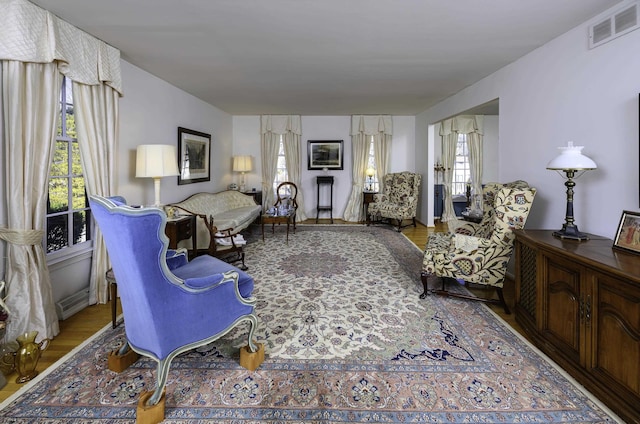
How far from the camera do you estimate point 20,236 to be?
7.65 feet

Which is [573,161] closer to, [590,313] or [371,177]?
[590,313]

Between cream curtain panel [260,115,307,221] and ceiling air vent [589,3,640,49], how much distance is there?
5966mm

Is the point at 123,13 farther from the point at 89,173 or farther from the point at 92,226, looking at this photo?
the point at 92,226

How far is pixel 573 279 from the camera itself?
200 cm

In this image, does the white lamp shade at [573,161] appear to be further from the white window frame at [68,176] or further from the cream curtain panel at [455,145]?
the cream curtain panel at [455,145]

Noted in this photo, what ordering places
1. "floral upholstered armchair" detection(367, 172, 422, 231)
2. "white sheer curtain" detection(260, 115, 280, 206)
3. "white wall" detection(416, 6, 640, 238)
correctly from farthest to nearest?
"white sheer curtain" detection(260, 115, 280, 206), "floral upholstered armchair" detection(367, 172, 422, 231), "white wall" detection(416, 6, 640, 238)

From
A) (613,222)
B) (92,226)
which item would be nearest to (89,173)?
(92,226)

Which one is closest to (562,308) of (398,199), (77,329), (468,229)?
(468,229)

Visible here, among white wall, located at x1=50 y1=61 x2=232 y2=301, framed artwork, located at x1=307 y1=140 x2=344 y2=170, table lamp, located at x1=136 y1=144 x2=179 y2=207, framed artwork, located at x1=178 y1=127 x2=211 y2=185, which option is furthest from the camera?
framed artwork, located at x1=307 y1=140 x2=344 y2=170

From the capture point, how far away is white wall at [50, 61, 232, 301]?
305 cm

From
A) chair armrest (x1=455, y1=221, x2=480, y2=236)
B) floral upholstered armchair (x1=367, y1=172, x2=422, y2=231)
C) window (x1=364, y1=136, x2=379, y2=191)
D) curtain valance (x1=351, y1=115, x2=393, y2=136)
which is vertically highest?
curtain valance (x1=351, y1=115, x2=393, y2=136)

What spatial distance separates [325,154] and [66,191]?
226 inches

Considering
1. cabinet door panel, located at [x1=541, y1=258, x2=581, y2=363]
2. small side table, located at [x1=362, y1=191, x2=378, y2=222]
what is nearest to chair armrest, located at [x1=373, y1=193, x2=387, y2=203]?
small side table, located at [x1=362, y1=191, x2=378, y2=222]

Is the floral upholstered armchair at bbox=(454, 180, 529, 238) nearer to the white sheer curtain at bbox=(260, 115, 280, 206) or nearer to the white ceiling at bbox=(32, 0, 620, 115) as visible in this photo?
the white ceiling at bbox=(32, 0, 620, 115)
